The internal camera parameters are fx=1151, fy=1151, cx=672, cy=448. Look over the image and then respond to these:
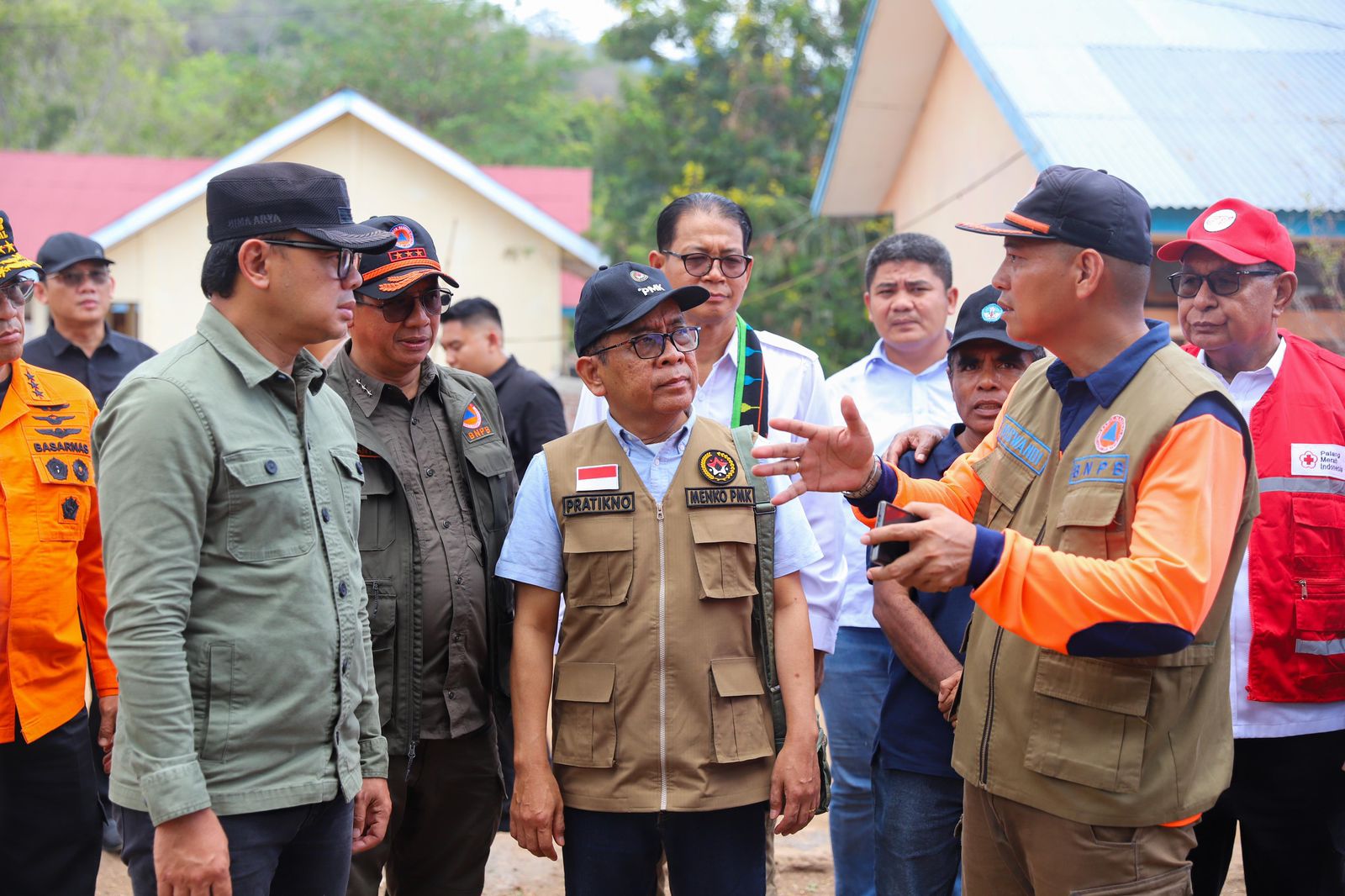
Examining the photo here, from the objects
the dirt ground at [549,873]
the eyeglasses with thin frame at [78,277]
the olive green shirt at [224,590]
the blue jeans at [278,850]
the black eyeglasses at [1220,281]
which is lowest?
the dirt ground at [549,873]

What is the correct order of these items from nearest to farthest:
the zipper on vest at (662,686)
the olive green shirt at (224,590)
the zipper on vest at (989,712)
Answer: the olive green shirt at (224,590) < the zipper on vest at (989,712) < the zipper on vest at (662,686)

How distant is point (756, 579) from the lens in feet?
10.5

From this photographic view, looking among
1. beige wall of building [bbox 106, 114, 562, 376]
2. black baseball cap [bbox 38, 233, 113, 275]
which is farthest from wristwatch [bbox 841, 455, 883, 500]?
beige wall of building [bbox 106, 114, 562, 376]

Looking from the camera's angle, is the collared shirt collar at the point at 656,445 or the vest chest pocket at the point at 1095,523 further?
the collared shirt collar at the point at 656,445

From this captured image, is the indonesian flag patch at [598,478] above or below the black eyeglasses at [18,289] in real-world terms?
below

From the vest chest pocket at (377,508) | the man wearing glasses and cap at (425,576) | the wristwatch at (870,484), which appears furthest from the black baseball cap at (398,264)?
the wristwatch at (870,484)

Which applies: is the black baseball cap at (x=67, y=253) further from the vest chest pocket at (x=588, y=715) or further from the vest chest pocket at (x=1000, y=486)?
the vest chest pocket at (x=1000, y=486)

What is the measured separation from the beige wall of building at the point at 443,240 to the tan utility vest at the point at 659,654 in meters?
14.0

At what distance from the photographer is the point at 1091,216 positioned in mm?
2582

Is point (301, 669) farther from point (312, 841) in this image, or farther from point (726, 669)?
point (726, 669)

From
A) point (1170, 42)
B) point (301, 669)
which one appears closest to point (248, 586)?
point (301, 669)

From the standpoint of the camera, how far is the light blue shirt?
3174mm

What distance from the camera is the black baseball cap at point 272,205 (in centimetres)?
265

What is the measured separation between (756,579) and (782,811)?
623 mm
